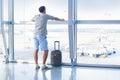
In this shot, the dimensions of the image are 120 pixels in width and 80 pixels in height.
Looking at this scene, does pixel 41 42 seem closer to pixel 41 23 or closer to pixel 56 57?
pixel 41 23

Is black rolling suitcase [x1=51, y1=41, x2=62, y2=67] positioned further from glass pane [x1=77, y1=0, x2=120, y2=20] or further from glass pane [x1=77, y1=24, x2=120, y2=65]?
glass pane [x1=77, y1=0, x2=120, y2=20]

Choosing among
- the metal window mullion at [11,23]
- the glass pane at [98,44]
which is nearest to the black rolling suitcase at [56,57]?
the glass pane at [98,44]

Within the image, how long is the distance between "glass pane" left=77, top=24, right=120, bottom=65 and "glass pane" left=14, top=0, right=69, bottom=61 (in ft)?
1.48

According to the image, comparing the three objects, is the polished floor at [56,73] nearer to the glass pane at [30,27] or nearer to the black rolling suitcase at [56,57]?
the black rolling suitcase at [56,57]

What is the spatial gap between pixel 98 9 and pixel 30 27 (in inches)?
79.7

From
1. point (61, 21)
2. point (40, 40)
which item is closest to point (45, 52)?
point (40, 40)

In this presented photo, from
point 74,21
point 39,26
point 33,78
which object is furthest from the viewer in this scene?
point 74,21

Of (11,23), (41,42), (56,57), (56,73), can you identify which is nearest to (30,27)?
(11,23)

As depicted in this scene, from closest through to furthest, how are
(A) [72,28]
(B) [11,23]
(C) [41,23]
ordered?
1. (C) [41,23]
2. (A) [72,28]
3. (B) [11,23]

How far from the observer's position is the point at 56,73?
224 inches

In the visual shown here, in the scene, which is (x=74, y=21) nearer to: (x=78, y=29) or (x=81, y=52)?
(x=78, y=29)

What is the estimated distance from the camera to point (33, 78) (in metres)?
5.11

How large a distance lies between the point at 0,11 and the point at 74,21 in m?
2.14

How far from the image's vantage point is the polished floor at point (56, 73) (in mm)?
5191
